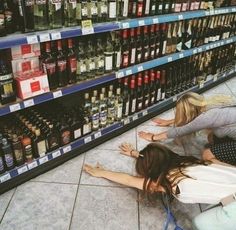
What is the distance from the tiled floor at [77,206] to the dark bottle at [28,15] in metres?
1.16

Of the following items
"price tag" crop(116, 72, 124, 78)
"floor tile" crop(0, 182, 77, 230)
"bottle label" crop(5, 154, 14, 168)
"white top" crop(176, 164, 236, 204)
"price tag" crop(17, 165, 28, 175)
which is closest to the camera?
"white top" crop(176, 164, 236, 204)

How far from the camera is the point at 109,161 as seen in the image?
247 centimetres

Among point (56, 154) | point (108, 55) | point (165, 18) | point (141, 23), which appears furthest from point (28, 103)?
point (165, 18)

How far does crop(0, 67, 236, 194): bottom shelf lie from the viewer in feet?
6.85

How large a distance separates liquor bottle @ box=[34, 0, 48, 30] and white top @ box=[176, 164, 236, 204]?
1304mm

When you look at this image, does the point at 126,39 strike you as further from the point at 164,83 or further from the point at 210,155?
the point at 210,155

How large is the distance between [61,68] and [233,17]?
278 cm

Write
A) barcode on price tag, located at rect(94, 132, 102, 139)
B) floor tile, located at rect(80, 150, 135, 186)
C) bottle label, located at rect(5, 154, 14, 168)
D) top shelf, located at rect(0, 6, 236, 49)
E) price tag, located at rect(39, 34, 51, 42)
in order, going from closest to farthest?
top shelf, located at rect(0, 6, 236, 49) < price tag, located at rect(39, 34, 51, 42) < bottle label, located at rect(5, 154, 14, 168) < floor tile, located at rect(80, 150, 135, 186) < barcode on price tag, located at rect(94, 132, 102, 139)

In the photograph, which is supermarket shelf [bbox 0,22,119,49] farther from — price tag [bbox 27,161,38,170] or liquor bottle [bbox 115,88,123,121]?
price tag [bbox 27,161,38,170]

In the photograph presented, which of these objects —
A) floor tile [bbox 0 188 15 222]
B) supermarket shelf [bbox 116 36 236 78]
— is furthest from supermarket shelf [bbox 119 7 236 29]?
floor tile [bbox 0 188 15 222]

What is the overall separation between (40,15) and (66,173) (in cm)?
123

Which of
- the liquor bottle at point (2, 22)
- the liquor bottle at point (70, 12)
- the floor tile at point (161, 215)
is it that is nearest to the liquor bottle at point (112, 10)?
the liquor bottle at point (70, 12)

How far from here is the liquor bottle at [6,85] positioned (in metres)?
1.76

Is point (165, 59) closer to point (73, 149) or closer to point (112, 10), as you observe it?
point (112, 10)
